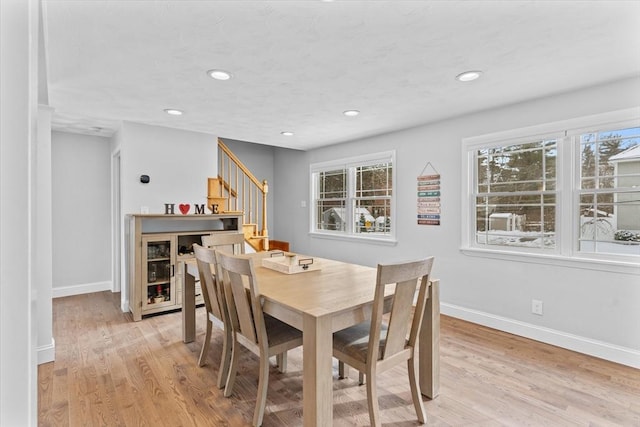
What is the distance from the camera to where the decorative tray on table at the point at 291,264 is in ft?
8.16

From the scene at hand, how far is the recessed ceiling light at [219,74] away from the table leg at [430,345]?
2.12 meters

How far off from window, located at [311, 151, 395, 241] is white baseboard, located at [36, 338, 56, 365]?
364 cm

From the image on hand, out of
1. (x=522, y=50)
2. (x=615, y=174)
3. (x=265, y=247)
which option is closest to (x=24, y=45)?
(x=522, y=50)

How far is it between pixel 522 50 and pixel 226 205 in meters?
4.39

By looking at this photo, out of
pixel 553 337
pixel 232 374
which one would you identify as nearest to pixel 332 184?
pixel 553 337

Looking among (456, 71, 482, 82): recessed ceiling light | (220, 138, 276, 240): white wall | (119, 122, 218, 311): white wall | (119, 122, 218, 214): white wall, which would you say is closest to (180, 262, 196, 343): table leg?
(119, 122, 218, 311): white wall

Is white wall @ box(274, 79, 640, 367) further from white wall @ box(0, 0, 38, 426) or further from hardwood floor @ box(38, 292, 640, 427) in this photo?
white wall @ box(0, 0, 38, 426)

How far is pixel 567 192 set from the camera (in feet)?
9.83

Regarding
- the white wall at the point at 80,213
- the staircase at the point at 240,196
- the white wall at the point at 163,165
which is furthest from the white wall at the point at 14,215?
the white wall at the point at 80,213

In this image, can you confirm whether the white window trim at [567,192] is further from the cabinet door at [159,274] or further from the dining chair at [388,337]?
the cabinet door at [159,274]

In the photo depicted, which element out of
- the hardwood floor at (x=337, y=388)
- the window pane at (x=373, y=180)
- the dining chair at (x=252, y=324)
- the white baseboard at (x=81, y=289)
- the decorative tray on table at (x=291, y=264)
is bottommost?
the hardwood floor at (x=337, y=388)

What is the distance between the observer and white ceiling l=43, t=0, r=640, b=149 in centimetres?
173

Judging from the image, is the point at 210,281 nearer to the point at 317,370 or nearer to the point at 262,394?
the point at 262,394

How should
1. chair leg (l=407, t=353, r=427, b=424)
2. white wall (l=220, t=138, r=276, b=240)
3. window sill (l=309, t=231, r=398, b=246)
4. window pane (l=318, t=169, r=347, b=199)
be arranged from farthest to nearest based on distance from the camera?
white wall (l=220, t=138, r=276, b=240), window pane (l=318, t=169, r=347, b=199), window sill (l=309, t=231, r=398, b=246), chair leg (l=407, t=353, r=427, b=424)
